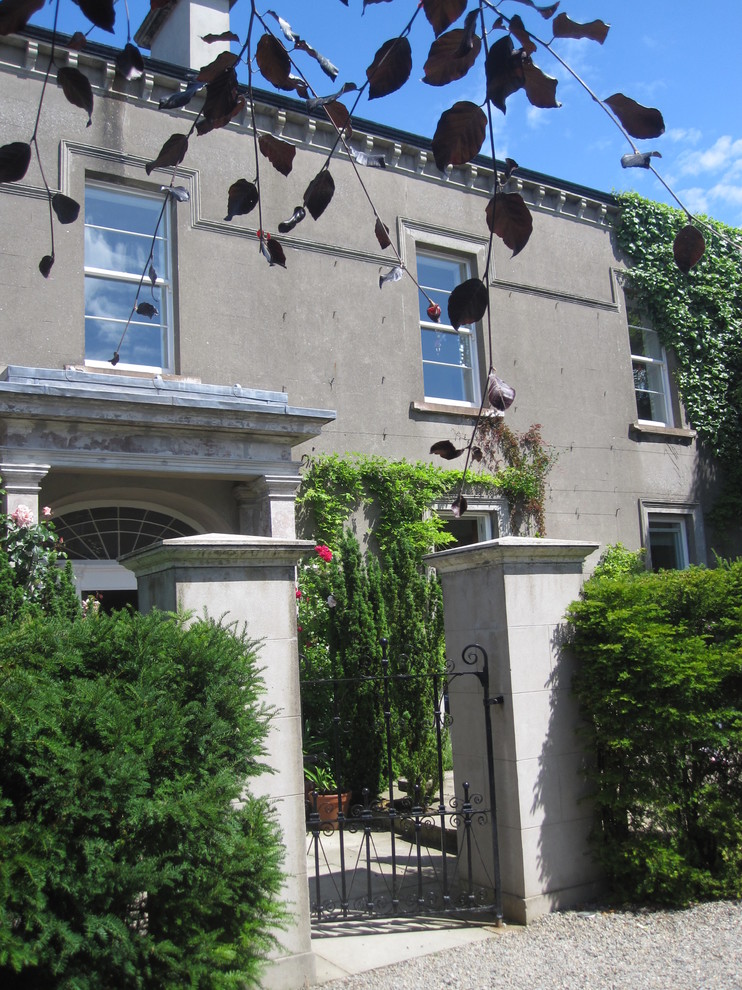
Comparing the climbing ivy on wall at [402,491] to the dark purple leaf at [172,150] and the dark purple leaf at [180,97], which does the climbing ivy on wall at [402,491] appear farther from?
the dark purple leaf at [180,97]

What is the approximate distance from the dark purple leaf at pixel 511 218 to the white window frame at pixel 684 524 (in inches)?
468

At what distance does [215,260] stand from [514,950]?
7.97m

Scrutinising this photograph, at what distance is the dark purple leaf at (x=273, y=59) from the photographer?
269 centimetres

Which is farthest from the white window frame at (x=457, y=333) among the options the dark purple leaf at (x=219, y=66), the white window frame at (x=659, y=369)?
the dark purple leaf at (x=219, y=66)

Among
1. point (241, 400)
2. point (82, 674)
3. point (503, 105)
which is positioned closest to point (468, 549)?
point (82, 674)

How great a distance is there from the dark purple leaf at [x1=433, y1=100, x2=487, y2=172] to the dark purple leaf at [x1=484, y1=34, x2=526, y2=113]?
0.21 feet

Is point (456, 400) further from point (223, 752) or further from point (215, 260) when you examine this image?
point (223, 752)

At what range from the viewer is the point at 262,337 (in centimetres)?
1052

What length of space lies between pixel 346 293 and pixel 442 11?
8.97m

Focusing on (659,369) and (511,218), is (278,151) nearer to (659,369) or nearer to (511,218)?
(511,218)

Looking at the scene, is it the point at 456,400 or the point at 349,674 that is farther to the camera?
the point at 456,400

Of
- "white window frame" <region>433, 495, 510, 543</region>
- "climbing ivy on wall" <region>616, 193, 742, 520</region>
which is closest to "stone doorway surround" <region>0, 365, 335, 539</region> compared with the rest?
"white window frame" <region>433, 495, 510, 543</region>

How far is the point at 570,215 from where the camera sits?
13500mm

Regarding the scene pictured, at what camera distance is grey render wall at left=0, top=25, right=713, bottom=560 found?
9.40 m
